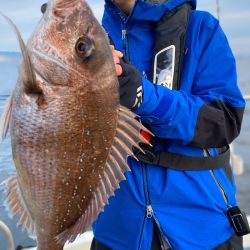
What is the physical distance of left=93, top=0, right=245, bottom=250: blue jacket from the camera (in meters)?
2.11

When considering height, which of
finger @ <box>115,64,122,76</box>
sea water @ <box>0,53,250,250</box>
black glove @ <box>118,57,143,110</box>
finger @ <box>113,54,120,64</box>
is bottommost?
sea water @ <box>0,53,250,250</box>

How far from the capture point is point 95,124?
1687 mm

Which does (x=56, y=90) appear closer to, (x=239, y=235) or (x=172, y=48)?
(x=172, y=48)

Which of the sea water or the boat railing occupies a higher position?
the boat railing

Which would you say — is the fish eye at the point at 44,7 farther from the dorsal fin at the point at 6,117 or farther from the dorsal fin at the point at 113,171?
the dorsal fin at the point at 113,171

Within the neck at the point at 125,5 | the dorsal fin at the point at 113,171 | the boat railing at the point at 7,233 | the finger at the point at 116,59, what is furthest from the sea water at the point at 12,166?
the neck at the point at 125,5

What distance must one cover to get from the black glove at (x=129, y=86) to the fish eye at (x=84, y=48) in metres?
0.20

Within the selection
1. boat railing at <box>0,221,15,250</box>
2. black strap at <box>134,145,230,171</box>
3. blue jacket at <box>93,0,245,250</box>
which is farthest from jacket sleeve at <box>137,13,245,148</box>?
boat railing at <box>0,221,15,250</box>

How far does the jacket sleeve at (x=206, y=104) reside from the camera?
1.98m

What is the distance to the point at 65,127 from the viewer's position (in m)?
1.64

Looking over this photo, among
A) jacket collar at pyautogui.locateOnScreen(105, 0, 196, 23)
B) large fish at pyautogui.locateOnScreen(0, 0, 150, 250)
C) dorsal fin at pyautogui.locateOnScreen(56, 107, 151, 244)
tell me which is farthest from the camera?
jacket collar at pyautogui.locateOnScreen(105, 0, 196, 23)

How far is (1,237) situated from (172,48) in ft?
9.10

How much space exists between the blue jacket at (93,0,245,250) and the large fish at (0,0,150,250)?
0.41 metres

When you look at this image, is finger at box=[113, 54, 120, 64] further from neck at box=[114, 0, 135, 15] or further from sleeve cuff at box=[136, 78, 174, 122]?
neck at box=[114, 0, 135, 15]
